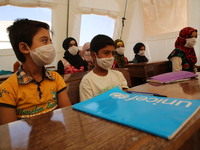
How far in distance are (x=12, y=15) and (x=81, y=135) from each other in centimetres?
357

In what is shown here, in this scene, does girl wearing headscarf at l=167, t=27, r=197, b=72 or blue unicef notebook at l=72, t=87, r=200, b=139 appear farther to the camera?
girl wearing headscarf at l=167, t=27, r=197, b=72

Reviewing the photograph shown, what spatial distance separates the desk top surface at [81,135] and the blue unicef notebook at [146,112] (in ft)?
0.04

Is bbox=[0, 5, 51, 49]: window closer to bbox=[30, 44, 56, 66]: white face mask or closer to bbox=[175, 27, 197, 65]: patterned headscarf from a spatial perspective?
bbox=[30, 44, 56, 66]: white face mask

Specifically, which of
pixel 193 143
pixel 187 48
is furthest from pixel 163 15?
pixel 193 143

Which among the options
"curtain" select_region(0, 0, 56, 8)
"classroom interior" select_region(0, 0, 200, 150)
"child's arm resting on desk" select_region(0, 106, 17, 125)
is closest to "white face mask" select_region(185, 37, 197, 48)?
"classroom interior" select_region(0, 0, 200, 150)

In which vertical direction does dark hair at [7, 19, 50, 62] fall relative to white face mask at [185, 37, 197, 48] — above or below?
below

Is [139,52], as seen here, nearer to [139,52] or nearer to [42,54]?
[139,52]

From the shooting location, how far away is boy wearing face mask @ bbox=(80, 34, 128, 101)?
3.53 ft

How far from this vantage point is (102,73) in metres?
1.21

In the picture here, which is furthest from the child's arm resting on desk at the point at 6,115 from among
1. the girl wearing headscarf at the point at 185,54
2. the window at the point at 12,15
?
the window at the point at 12,15

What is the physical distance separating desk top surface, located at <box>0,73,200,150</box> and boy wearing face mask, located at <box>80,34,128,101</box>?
0.62 m

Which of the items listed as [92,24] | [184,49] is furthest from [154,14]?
[184,49]

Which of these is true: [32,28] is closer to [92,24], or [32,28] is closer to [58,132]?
[58,132]

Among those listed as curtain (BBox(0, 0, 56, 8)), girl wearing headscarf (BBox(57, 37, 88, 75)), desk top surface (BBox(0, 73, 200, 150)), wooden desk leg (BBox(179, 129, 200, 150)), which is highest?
curtain (BBox(0, 0, 56, 8))
